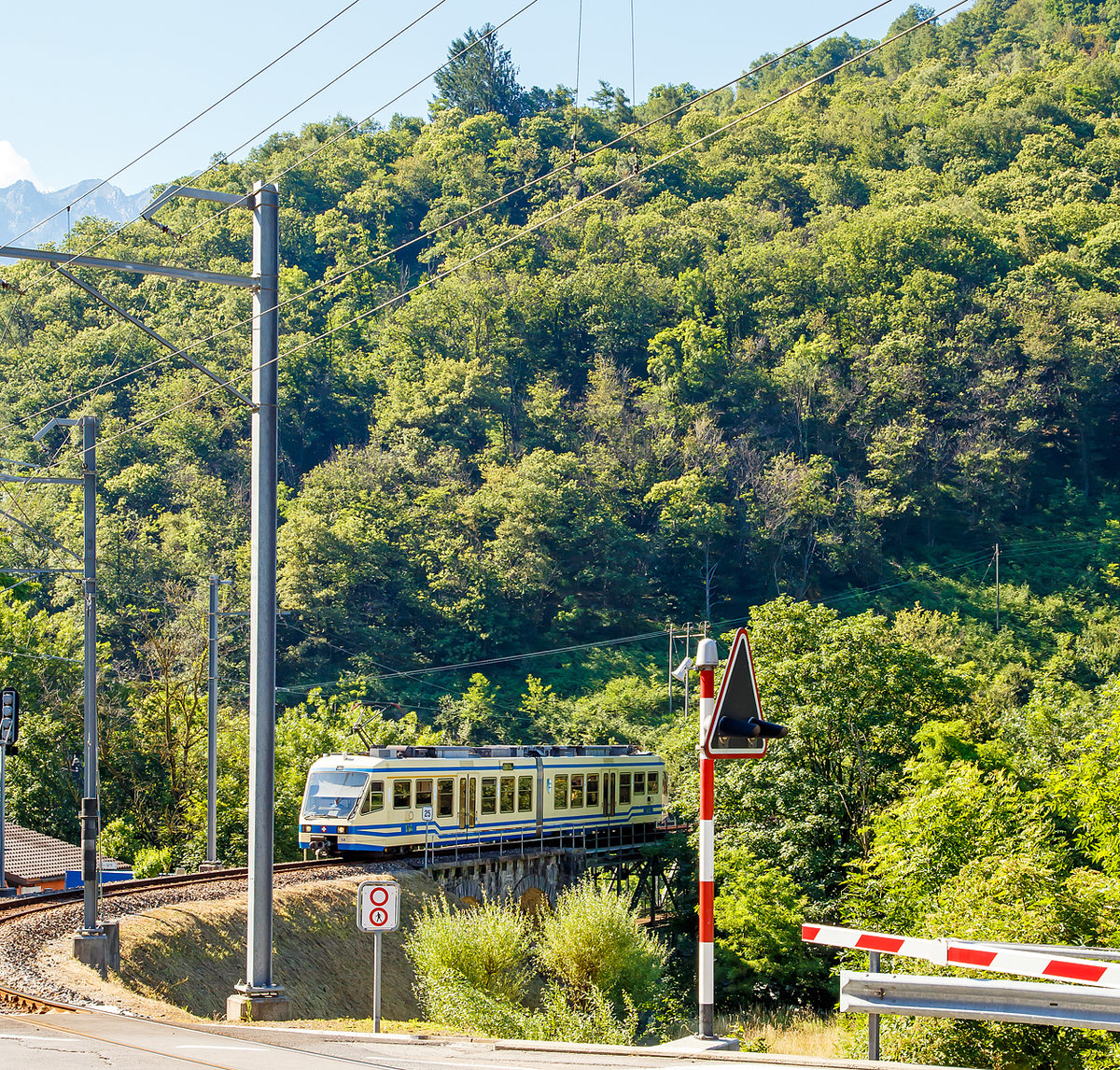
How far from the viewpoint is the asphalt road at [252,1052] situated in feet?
31.5

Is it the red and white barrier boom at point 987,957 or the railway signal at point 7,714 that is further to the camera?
the railway signal at point 7,714

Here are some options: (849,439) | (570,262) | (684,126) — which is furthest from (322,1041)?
(684,126)

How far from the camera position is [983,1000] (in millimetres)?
8992

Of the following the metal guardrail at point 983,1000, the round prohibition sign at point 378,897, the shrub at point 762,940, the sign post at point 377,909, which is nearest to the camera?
the metal guardrail at point 983,1000

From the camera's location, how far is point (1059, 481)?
87.6 m

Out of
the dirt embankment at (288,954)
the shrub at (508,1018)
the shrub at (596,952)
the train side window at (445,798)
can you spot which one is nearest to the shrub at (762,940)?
the train side window at (445,798)

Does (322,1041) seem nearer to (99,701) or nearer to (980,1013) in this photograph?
(980,1013)

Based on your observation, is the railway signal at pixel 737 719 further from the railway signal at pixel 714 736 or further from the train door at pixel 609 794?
the train door at pixel 609 794

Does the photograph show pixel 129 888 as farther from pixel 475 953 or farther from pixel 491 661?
pixel 491 661

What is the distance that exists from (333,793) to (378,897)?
14845 millimetres

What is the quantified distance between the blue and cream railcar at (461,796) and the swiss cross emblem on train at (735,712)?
21.1 m

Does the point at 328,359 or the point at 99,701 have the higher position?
the point at 328,359

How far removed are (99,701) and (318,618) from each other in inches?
1015

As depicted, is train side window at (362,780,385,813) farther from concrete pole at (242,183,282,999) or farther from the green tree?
the green tree
